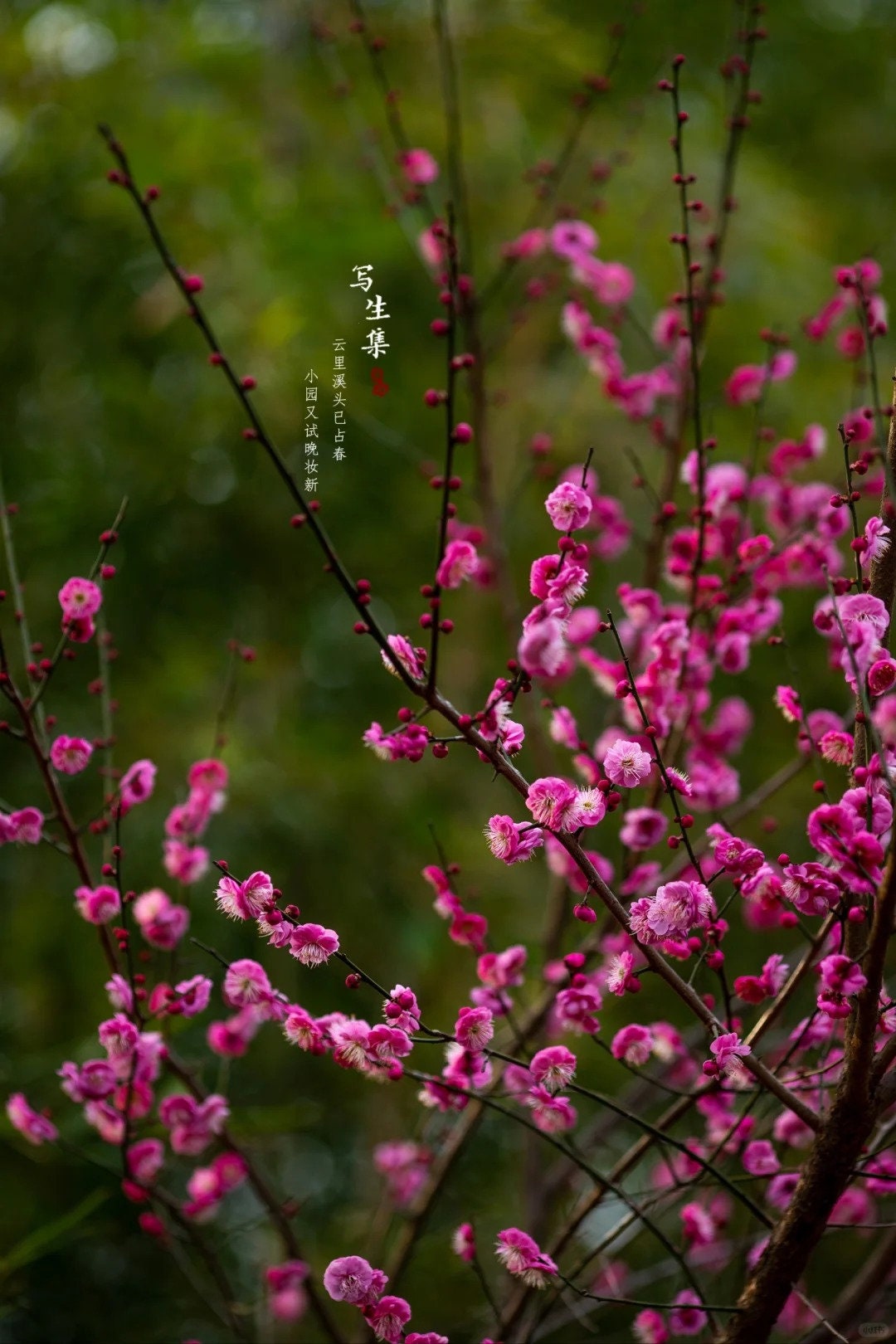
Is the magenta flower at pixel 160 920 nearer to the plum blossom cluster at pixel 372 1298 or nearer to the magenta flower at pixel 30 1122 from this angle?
the magenta flower at pixel 30 1122

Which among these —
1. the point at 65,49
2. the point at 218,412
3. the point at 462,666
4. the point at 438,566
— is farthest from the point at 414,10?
the point at 438,566

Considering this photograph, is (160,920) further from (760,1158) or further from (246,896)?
(760,1158)

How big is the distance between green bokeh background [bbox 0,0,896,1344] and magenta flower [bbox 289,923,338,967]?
152 cm

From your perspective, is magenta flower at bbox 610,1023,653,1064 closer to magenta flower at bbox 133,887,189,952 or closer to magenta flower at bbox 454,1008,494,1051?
magenta flower at bbox 454,1008,494,1051

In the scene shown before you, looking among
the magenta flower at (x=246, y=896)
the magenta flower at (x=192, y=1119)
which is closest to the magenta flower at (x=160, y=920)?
the magenta flower at (x=192, y=1119)

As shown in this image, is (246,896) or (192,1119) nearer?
(246,896)

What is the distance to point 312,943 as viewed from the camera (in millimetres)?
1096

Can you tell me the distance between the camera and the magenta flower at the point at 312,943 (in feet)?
3.57

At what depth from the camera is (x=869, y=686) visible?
109cm

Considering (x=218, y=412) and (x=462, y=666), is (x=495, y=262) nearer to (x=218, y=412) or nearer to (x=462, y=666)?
(x=218, y=412)

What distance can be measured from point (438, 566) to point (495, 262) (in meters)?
3.07

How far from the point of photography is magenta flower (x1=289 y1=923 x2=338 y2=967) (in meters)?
1.09

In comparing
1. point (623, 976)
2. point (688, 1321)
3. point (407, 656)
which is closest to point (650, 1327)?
point (688, 1321)

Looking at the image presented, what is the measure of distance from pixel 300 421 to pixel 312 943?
2190 mm
